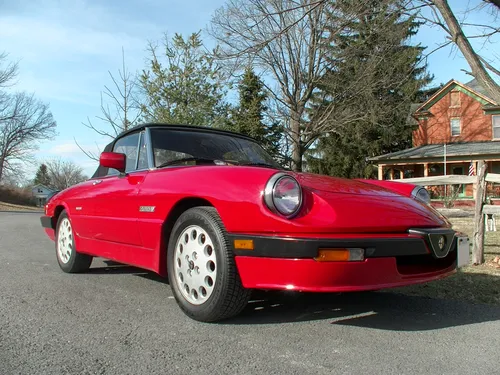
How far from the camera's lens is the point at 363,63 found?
65.4 ft

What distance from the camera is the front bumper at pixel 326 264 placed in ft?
8.43

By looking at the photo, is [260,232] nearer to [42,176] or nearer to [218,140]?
[218,140]

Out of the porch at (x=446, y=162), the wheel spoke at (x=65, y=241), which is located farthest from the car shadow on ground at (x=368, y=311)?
the porch at (x=446, y=162)

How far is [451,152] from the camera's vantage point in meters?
25.1

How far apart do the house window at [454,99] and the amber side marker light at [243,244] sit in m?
28.5

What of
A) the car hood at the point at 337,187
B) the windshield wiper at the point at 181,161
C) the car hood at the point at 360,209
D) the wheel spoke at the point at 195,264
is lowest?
the wheel spoke at the point at 195,264

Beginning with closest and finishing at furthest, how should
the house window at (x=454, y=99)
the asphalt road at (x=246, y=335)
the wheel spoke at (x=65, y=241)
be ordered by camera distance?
the asphalt road at (x=246, y=335) < the wheel spoke at (x=65, y=241) < the house window at (x=454, y=99)

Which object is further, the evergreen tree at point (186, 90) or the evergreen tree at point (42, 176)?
the evergreen tree at point (42, 176)

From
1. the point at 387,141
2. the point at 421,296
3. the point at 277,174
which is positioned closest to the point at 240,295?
the point at 277,174

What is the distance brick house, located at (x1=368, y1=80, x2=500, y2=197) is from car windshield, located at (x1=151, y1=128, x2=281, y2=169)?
22.9 meters

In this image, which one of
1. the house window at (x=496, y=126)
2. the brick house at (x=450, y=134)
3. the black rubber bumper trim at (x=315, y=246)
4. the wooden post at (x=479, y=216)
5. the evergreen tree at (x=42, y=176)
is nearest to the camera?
the black rubber bumper trim at (x=315, y=246)

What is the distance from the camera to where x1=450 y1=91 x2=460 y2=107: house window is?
27.5 metres

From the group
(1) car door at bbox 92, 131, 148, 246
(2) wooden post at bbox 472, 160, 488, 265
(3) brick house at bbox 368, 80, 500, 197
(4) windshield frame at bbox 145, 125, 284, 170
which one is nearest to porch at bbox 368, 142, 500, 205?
(3) brick house at bbox 368, 80, 500, 197

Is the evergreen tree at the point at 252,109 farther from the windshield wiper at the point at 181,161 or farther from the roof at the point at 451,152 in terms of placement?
the windshield wiper at the point at 181,161
